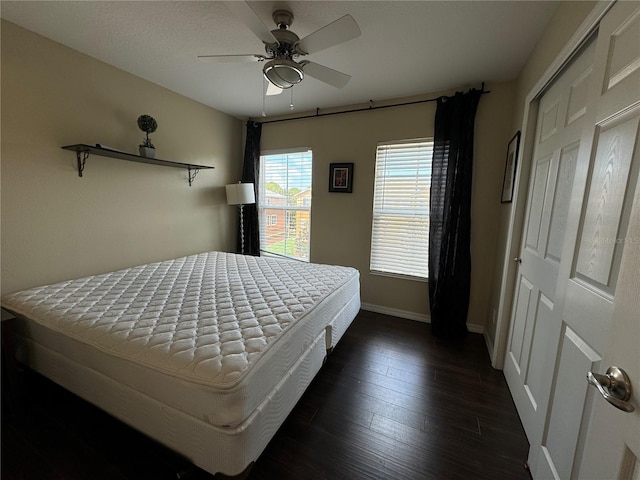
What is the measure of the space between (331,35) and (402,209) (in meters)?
1.98

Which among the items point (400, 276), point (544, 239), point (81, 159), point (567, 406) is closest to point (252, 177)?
point (81, 159)

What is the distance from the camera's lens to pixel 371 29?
1736 mm

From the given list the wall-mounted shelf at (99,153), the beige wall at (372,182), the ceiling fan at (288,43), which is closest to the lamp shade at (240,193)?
the beige wall at (372,182)

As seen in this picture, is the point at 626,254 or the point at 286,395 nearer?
the point at 626,254

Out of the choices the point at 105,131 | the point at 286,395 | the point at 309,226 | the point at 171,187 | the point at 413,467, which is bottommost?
the point at 413,467

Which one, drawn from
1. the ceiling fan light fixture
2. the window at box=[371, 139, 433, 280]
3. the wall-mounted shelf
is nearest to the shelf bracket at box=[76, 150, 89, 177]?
the wall-mounted shelf

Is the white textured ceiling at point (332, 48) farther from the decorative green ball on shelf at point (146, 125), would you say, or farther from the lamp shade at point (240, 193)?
the lamp shade at point (240, 193)

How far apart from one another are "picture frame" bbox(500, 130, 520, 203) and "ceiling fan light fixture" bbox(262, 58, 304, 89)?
181 centimetres

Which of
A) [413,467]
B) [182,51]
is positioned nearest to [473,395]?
[413,467]

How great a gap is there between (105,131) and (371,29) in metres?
2.42

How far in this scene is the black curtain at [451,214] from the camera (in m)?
2.49

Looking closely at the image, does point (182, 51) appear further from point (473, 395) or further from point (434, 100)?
point (473, 395)

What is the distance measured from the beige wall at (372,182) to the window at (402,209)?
101 millimetres

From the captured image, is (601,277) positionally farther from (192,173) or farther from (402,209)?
(192,173)
